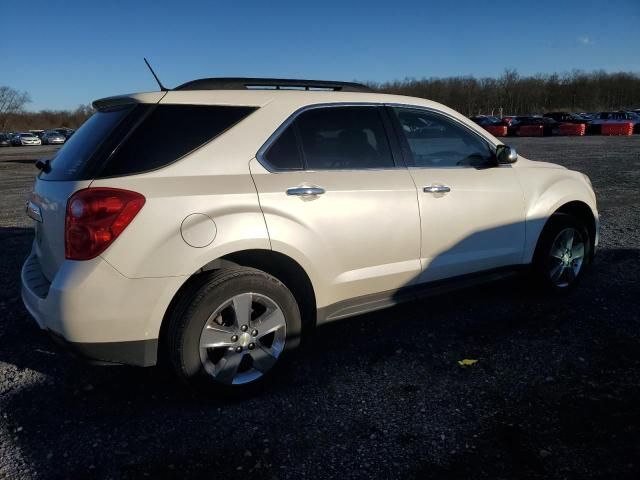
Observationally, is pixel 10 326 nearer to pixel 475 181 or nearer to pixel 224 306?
pixel 224 306

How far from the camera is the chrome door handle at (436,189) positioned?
3.43 m

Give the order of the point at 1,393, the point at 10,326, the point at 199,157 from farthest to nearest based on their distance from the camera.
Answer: the point at 10,326 < the point at 1,393 < the point at 199,157

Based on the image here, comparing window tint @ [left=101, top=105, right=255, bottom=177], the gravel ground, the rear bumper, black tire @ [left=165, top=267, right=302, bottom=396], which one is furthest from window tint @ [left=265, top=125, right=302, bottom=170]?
the gravel ground

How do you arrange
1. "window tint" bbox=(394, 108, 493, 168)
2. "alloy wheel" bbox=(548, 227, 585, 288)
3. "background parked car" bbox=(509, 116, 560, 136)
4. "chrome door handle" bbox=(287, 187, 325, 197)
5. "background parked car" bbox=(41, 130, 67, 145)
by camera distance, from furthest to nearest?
"background parked car" bbox=(41, 130, 67, 145), "background parked car" bbox=(509, 116, 560, 136), "alloy wheel" bbox=(548, 227, 585, 288), "window tint" bbox=(394, 108, 493, 168), "chrome door handle" bbox=(287, 187, 325, 197)

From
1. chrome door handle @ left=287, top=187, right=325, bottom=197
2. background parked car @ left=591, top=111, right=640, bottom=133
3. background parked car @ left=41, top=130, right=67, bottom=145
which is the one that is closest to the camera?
chrome door handle @ left=287, top=187, right=325, bottom=197

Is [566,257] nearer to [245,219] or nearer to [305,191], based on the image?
[305,191]

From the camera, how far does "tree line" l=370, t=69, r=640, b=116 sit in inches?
3310

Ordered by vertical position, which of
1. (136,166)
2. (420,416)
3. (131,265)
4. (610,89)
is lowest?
(420,416)

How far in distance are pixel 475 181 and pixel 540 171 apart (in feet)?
2.68

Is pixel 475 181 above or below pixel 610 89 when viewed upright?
below

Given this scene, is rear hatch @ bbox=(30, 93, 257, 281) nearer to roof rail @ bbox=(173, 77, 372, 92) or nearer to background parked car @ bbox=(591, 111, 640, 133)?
roof rail @ bbox=(173, 77, 372, 92)

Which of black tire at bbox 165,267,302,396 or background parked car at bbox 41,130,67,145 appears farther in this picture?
background parked car at bbox 41,130,67,145

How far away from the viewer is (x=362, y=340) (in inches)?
148

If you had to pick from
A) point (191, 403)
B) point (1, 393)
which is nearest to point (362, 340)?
point (191, 403)
